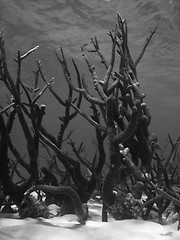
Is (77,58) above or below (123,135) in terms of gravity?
above

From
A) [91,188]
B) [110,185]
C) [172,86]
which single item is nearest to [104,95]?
[110,185]

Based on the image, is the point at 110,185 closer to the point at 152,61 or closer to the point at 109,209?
the point at 109,209

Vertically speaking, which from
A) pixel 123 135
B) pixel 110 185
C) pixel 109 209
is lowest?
pixel 109 209

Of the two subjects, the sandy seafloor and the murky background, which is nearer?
the sandy seafloor

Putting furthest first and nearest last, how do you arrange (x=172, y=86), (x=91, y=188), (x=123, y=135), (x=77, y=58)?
(x=172, y=86)
(x=77, y=58)
(x=91, y=188)
(x=123, y=135)

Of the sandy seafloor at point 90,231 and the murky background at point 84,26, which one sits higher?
the murky background at point 84,26

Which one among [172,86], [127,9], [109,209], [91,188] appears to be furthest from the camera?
[172,86]

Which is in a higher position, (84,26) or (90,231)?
(84,26)

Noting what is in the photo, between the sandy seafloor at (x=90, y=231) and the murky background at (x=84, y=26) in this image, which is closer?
the sandy seafloor at (x=90, y=231)

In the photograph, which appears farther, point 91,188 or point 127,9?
point 127,9

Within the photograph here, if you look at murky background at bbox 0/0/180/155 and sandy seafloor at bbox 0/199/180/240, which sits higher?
murky background at bbox 0/0/180/155

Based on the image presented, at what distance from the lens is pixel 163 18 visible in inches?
567

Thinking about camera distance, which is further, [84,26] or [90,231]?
[84,26]

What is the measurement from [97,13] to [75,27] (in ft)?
6.40
